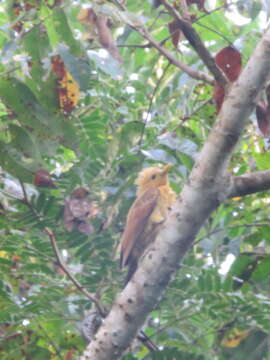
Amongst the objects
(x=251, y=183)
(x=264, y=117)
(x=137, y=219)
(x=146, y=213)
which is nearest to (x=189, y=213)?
(x=251, y=183)

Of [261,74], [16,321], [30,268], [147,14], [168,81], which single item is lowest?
[16,321]

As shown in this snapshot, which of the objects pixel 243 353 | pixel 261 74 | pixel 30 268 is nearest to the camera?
pixel 243 353

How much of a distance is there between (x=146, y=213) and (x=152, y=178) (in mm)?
495

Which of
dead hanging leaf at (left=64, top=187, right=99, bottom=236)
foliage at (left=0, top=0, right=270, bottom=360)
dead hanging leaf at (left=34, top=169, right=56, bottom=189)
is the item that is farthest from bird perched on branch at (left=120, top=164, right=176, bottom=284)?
dead hanging leaf at (left=34, top=169, right=56, bottom=189)

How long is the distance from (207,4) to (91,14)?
0.72 m

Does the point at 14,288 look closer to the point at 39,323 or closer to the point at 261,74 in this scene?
the point at 39,323

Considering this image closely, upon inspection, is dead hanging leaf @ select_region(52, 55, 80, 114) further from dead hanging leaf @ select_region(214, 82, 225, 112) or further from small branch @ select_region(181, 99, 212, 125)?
small branch @ select_region(181, 99, 212, 125)

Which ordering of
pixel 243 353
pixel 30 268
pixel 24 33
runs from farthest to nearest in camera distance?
pixel 30 268
pixel 24 33
pixel 243 353

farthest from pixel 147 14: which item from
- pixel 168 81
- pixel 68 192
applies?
pixel 68 192

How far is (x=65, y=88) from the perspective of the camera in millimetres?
2834

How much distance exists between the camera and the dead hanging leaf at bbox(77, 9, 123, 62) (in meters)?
2.76

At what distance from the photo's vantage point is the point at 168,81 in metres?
3.79

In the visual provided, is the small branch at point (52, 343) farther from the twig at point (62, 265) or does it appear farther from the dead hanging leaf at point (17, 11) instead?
the dead hanging leaf at point (17, 11)

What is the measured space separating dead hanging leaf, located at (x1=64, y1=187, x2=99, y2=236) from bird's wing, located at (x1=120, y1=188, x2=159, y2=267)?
0.81m
